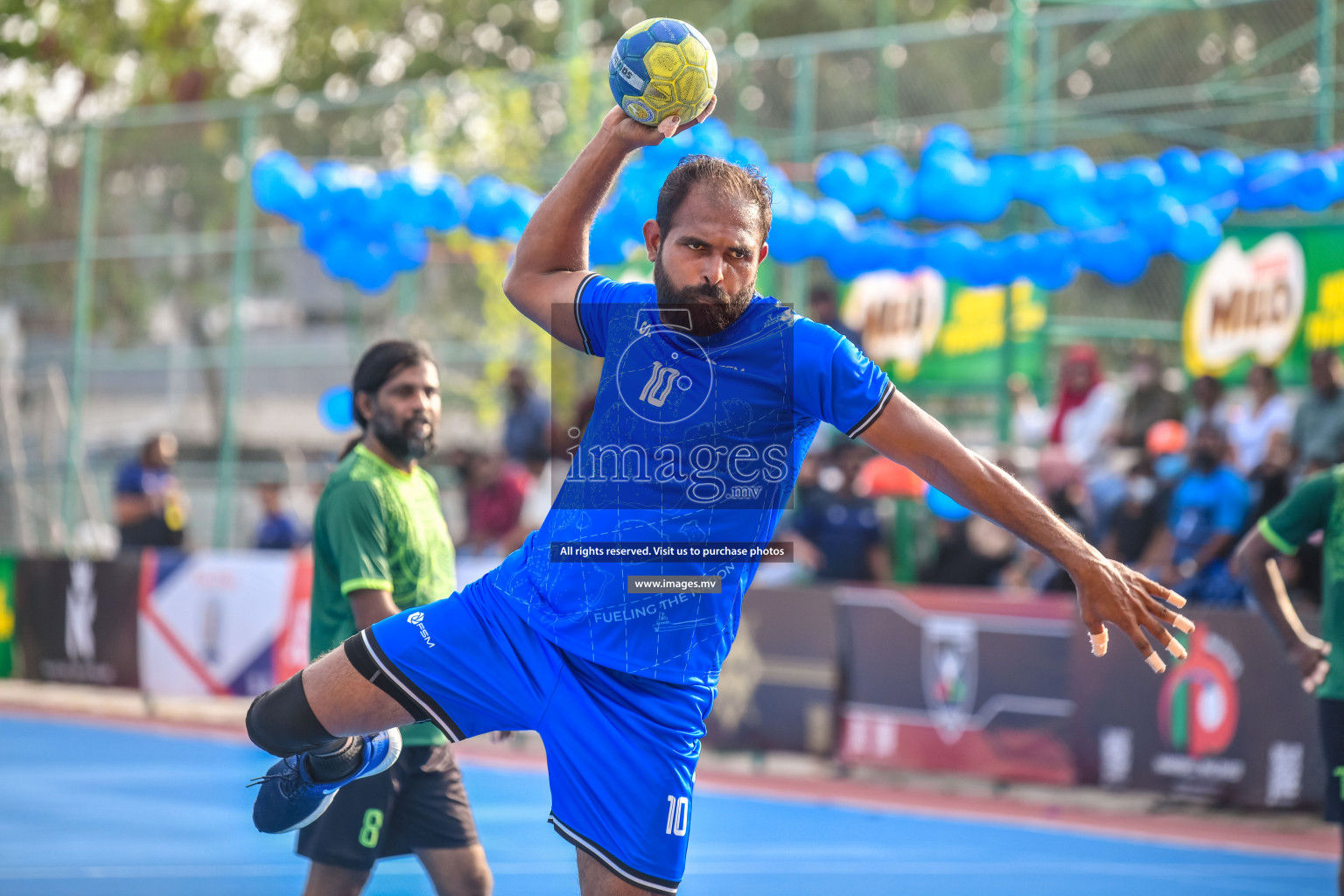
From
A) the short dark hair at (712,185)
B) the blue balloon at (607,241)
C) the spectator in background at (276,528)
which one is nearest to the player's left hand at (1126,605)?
the short dark hair at (712,185)

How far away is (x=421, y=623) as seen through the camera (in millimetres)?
3748

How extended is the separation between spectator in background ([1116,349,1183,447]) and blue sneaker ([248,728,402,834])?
31.2ft

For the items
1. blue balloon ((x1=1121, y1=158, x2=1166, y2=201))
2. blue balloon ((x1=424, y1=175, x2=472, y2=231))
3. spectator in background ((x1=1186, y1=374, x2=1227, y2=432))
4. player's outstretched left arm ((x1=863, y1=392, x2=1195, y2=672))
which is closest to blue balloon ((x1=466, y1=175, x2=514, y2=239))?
blue balloon ((x1=424, y1=175, x2=472, y2=231))

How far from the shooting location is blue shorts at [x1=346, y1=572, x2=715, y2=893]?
3547mm

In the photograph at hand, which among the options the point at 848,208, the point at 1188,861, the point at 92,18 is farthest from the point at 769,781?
the point at 92,18

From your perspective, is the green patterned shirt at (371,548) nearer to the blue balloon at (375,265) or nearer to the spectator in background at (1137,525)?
the spectator in background at (1137,525)

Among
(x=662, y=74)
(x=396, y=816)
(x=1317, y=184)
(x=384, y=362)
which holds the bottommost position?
(x=396, y=816)

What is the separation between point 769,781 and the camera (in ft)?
35.1

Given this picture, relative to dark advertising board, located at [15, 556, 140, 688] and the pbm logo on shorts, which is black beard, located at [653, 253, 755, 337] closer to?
the pbm logo on shorts

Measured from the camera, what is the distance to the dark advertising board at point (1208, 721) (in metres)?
9.21

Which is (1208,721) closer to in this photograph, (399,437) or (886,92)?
(399,437)

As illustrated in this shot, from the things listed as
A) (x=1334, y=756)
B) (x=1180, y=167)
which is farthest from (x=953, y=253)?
(x=1334, y=756)

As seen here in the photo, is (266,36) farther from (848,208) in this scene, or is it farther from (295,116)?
(848,208)

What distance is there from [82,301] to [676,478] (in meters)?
15.9
